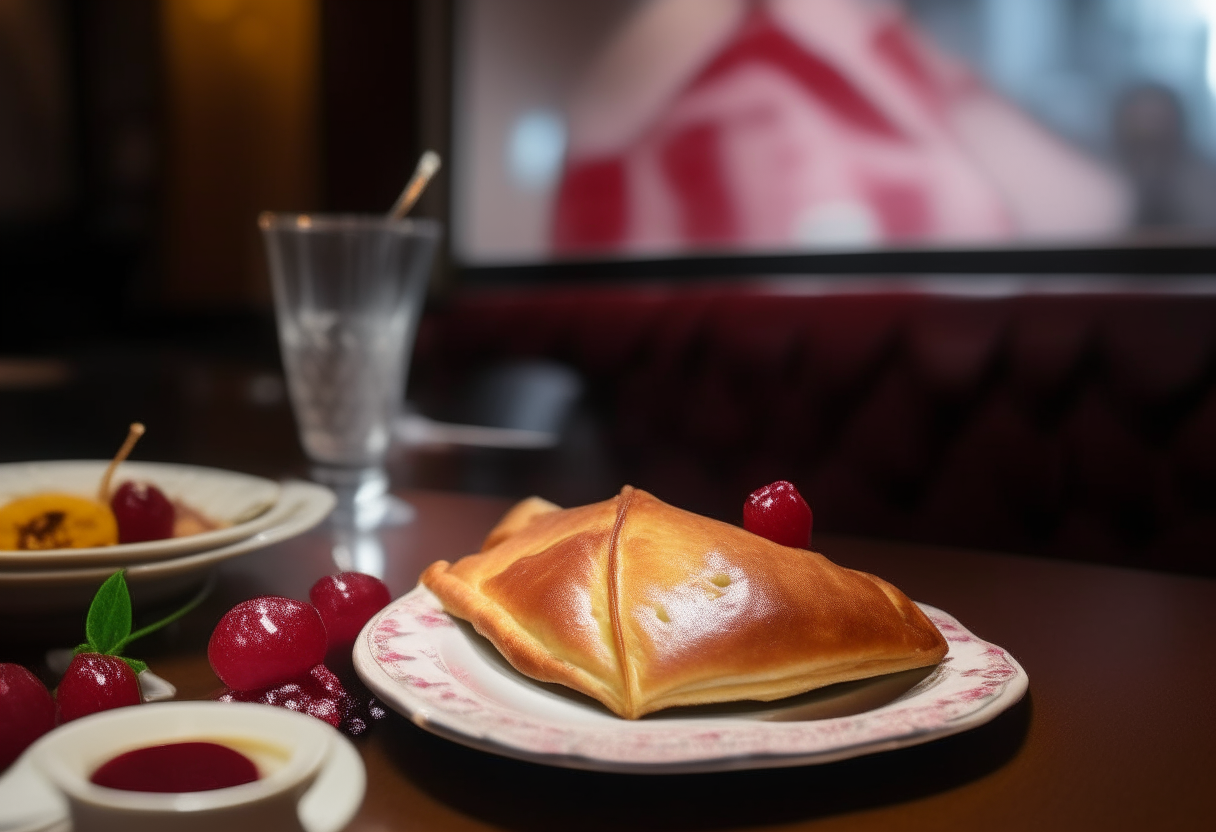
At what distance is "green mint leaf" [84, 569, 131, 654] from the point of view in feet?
1.68

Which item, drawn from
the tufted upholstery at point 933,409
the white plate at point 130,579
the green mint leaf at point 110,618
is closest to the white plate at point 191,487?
the white plate at point 130,579

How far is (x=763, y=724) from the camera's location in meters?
0.44

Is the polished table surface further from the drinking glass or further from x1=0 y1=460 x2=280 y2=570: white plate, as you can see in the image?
the drinking glass

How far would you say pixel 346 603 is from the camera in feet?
2.03

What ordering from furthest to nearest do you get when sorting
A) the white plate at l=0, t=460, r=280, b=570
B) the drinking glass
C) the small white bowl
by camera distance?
the drinking glass → the white plate at l=0, t=460, r=280, b=570 → the small white bowl

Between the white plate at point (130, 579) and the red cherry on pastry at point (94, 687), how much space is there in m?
0.12

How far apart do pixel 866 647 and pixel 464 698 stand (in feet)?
0.66

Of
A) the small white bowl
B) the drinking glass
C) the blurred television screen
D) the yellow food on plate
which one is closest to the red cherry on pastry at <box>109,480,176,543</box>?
the yellow food on plate

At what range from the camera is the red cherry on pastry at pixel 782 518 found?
613mm

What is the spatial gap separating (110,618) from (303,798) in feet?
0.63

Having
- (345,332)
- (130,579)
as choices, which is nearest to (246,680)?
(130,579)

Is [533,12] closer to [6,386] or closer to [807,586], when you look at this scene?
[6,386]

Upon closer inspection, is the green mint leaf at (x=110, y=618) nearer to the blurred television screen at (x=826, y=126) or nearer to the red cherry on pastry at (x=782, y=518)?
the red cherry on pastry at (x=782, y=518)

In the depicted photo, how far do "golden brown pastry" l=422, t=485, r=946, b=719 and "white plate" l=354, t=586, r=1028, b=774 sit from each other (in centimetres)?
1
